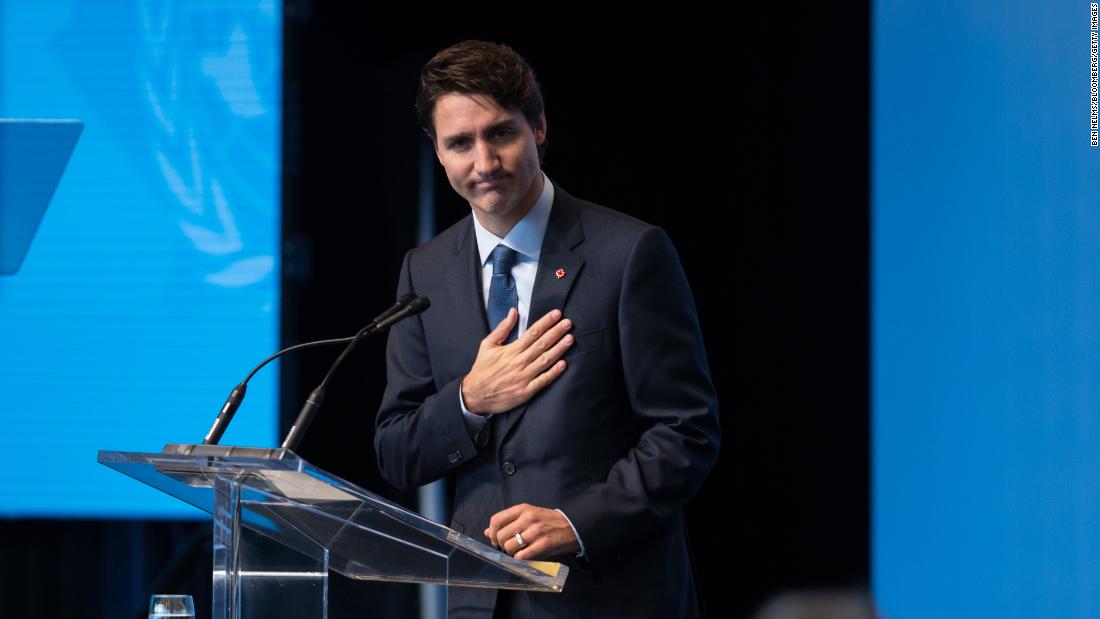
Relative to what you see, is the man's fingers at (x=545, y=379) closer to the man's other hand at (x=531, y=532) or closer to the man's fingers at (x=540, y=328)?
the man's fingers at (x=540, y=328)

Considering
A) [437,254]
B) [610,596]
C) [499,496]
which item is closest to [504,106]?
[437,254]

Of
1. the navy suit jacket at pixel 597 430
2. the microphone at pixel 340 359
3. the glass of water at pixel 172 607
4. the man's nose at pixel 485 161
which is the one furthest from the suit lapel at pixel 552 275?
the glass of water at pixel 172 607

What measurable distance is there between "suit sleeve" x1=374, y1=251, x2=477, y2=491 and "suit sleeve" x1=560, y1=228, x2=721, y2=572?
22 centimetres

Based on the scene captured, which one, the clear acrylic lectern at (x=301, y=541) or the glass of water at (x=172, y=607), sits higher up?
the clear acrylic lectern at (x=301, y=541)

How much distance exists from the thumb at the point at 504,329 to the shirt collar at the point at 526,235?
0.39 feet

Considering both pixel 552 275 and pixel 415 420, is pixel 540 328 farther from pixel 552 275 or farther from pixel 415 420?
pixel 415 420

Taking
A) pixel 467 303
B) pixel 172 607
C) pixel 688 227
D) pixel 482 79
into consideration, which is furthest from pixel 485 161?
pixel 688 227

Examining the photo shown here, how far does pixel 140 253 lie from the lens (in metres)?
3.51

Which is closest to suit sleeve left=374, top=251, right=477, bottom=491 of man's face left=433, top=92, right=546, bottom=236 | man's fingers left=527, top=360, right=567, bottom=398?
man's fingers left=527, top=360, right=567, bottom=398

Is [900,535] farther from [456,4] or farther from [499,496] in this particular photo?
[456,4]

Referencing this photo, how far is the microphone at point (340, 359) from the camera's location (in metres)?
1.48

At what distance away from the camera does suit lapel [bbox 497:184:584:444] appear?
196 centimetres

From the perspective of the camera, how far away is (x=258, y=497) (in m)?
1.45

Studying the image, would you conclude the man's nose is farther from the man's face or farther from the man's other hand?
the man's other hand
